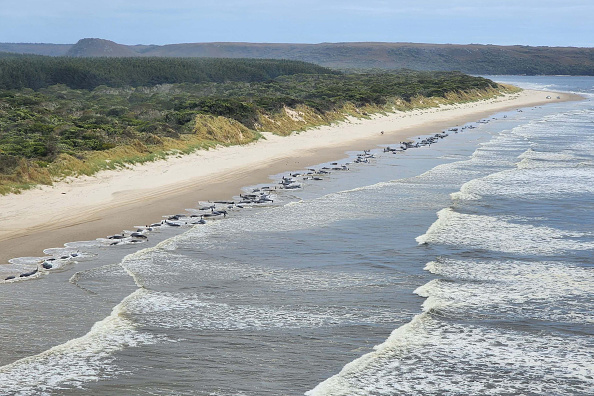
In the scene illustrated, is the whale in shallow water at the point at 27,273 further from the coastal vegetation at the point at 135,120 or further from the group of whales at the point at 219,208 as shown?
the coastal vegetation at the point at 135,120

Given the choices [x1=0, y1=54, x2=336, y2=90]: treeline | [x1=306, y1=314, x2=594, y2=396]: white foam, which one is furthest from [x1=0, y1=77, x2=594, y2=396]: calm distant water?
[x1=0, y1=54, x2=336, y2=90]: treeline

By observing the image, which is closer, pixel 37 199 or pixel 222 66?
pixel 37 199

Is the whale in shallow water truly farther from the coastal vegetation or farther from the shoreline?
the coastal vegetation

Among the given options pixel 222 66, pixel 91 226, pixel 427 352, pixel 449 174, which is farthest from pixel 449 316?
pixel 222 66

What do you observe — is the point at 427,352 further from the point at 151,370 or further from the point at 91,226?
the point at 91,226

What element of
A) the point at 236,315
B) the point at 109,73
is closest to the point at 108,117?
the point at 236,315

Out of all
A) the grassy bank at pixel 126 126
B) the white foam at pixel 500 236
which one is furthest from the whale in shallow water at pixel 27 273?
the white foam at pixel 500 236

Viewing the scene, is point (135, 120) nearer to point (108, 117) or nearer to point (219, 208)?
point (108, 117)
